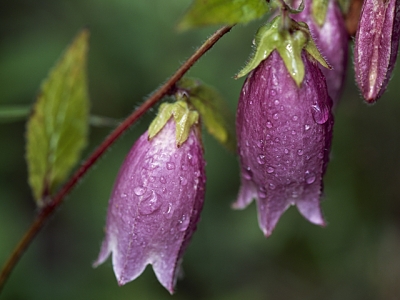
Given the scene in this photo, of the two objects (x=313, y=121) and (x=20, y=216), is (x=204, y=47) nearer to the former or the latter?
(x=313, y=121)

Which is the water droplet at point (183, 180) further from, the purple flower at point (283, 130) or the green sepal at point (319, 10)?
the green sepal at point (319, 10)

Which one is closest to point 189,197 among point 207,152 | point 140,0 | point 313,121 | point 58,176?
point 313,121

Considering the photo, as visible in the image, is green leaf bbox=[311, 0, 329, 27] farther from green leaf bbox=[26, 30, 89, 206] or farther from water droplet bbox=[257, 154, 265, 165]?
green leaf bbox=[26, 30, 89, 206]

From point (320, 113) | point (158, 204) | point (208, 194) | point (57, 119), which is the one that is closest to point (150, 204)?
point (158, 204)

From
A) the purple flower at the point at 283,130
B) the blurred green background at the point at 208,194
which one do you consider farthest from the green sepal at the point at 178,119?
the blurred green background at the point at 208,194

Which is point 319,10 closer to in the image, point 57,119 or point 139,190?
point 139,190

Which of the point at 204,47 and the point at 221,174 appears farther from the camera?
the point at 221,174

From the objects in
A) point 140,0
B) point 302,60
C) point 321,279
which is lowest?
point 321,279

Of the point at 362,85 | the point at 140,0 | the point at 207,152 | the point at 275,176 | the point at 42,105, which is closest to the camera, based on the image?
the point at 362,85
